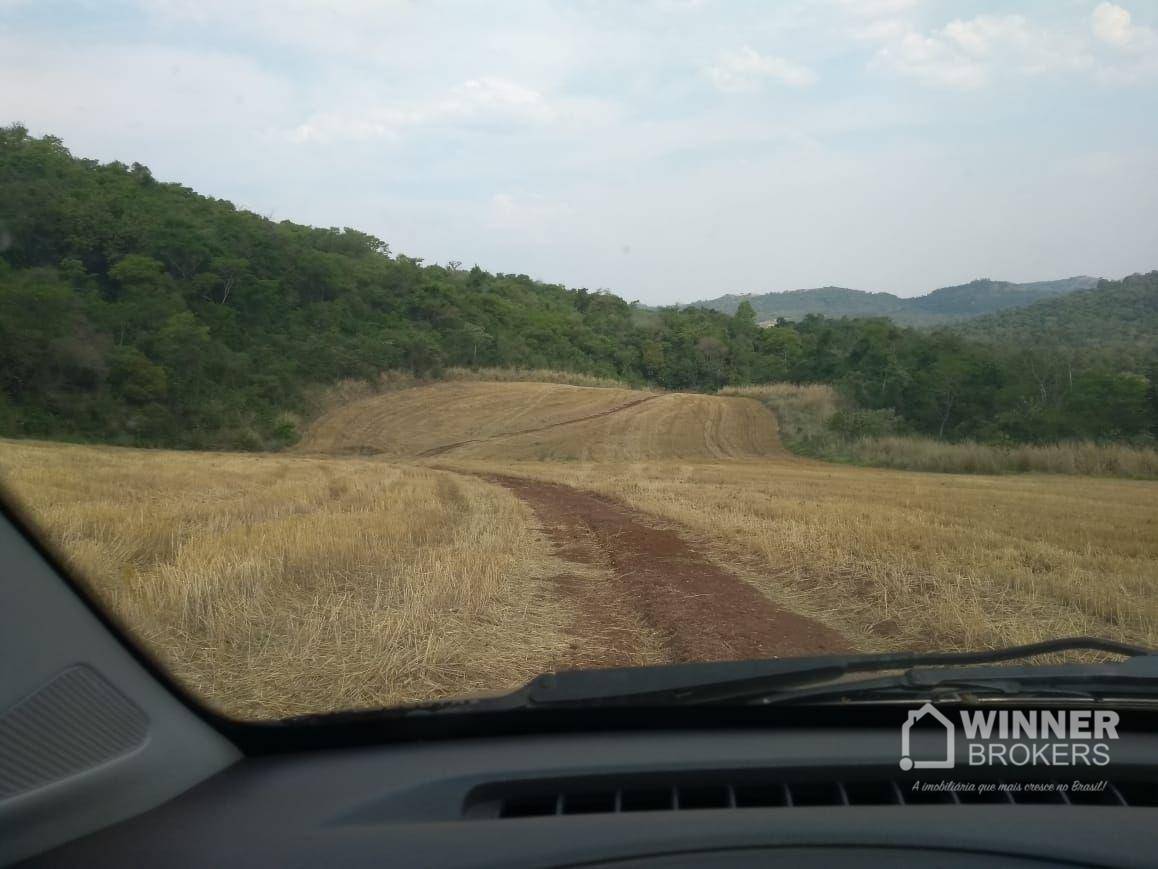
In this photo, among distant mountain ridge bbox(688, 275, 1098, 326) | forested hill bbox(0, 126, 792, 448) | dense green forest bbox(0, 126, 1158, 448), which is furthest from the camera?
distant mountain ridge bbox(688, 275, 1098, 326)

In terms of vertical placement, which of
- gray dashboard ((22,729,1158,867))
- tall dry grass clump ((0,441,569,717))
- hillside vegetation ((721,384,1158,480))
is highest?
gray dashboard ((22,729,1158,867))

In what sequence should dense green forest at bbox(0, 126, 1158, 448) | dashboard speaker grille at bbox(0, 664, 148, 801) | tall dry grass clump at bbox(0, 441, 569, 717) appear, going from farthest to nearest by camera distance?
1. dense green forest at bbox(0, 126, 1158, 448)
2. tall dry grass clump at bbox(0, 441, 569, 717)
3. dashboard speaker grille at bbox(0, 664, 148, 801)

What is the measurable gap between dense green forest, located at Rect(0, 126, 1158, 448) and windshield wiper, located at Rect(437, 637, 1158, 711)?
3.71 m

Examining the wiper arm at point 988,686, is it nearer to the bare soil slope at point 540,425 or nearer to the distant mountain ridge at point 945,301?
the bare soil slope at point 540,425

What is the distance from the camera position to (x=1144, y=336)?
3903 cm

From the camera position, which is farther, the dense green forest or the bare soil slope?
the bare soil slope

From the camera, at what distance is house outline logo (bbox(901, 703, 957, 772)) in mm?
2656

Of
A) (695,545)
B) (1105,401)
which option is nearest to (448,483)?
(695,545)

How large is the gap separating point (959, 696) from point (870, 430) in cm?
3479

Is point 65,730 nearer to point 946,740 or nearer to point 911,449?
point 946,740

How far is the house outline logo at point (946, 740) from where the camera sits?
2656mm

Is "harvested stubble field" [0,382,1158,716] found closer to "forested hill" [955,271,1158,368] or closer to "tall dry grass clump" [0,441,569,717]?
"tall dry grass clump" [0,441,569,717]

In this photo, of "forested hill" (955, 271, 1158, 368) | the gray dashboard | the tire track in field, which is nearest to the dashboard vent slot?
the gray dashboard

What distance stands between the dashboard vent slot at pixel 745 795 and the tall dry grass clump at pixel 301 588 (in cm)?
139
